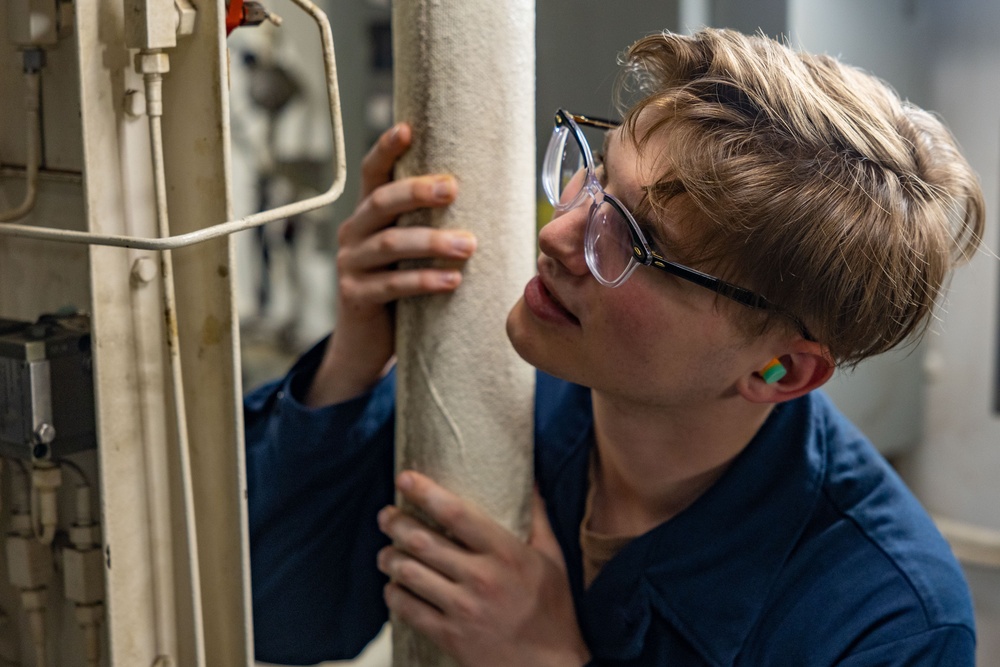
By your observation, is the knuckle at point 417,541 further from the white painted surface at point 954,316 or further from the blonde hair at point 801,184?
the white painted surface at point 954,316

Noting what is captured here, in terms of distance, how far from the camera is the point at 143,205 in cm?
77

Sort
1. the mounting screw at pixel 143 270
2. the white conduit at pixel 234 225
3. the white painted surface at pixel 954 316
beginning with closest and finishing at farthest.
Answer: the white conduit at pixel 234 225 → the mounting screw at pixel 143 270 → the white painted surface at pixel 954 316

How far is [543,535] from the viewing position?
1062mm

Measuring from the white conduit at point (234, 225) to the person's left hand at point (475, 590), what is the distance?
0.31 meters

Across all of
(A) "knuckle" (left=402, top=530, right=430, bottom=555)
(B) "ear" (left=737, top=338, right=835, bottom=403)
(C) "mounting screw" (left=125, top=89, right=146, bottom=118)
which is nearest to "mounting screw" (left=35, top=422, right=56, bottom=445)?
(C) "mounting screw" (left=125, top=89, right=146, bottom=118)

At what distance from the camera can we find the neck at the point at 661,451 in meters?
0.99

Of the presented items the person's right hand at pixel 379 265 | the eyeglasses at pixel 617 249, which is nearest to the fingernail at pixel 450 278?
the person's right hand at pixel 379 265

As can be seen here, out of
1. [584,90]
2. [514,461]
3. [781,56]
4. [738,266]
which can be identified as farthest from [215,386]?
[584,90]

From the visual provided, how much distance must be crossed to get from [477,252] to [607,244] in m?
0.15

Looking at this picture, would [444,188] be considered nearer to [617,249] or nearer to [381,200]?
[381,200]

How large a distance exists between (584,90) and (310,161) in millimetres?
1752

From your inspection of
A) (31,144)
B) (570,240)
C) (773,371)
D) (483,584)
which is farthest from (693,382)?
(31,144)

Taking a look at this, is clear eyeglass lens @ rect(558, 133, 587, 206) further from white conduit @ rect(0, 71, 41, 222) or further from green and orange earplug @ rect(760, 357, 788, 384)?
white conduit @ rect(0, 71, 41, 222)

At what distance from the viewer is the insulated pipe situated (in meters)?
0.90
